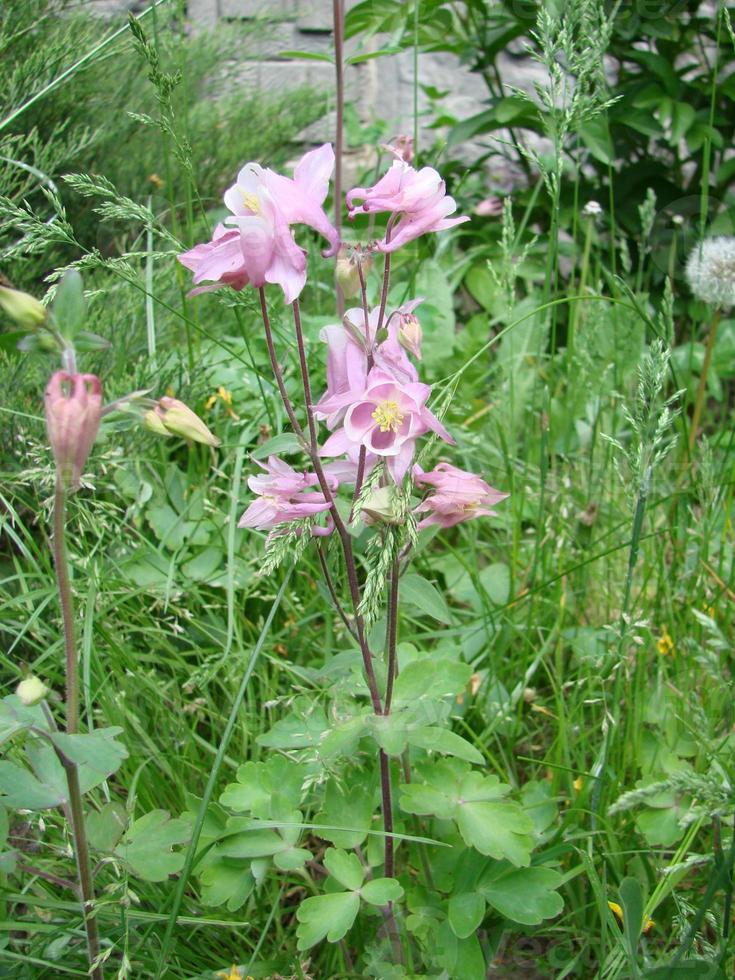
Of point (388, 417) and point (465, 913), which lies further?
point (465, 913)

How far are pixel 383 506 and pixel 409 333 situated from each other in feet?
0.66

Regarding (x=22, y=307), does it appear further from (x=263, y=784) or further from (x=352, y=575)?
(x=263, y=784)

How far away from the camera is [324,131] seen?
4883 mm

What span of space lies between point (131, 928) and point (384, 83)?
486 cm

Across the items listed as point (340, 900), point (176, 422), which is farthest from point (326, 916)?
point (176, 422)

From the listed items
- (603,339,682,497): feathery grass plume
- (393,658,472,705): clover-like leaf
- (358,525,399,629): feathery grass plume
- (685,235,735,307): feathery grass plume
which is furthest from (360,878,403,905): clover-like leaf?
(685,235,735,307): feathery grass plume

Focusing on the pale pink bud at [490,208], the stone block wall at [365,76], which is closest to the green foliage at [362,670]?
the pale pink bud at [490,208]

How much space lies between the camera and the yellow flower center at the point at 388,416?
973mm

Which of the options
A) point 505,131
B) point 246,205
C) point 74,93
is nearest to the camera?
point 246,205

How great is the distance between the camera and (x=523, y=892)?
111 cm

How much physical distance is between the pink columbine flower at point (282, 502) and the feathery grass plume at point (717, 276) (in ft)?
4.19

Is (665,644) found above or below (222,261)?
below

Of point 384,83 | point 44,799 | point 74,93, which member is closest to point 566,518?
point 44,799

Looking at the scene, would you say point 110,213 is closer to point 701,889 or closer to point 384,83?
point 701,889
